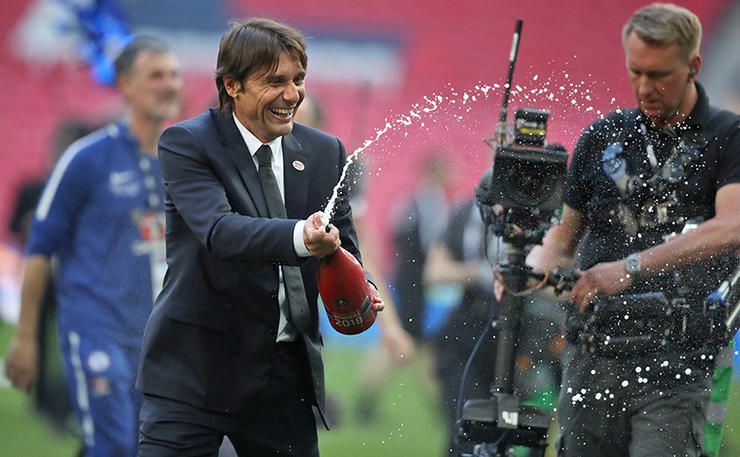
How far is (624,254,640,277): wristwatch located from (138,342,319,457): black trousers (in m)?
1.31

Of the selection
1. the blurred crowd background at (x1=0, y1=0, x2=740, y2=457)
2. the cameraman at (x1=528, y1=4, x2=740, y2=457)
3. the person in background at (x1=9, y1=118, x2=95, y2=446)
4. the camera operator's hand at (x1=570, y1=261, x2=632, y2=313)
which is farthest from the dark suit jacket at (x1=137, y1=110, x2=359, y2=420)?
the blurred crowd background at (x1=0, y1=0, x2=740, y2=457)

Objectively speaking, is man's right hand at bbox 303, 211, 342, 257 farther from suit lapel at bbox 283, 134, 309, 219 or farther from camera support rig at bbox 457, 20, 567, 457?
camera support rig at bbox 457, 20, 567, 457

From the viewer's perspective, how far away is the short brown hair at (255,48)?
473 centimetres

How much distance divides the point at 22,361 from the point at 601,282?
11.4ft

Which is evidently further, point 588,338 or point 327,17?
point 327,17

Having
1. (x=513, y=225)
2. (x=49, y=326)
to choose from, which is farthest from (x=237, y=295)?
(x=49, y=326)

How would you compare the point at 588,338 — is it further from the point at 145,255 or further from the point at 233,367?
the point at 145,255

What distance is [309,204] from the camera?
488cm

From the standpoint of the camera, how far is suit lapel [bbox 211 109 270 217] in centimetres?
472

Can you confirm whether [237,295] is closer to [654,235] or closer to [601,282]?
[601,282]

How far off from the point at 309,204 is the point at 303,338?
→ 43 centimetres

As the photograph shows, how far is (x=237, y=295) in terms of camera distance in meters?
4.70

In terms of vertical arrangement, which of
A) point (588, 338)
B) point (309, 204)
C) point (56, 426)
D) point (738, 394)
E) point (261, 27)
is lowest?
point (56, 426)

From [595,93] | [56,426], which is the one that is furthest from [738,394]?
[56,426]
